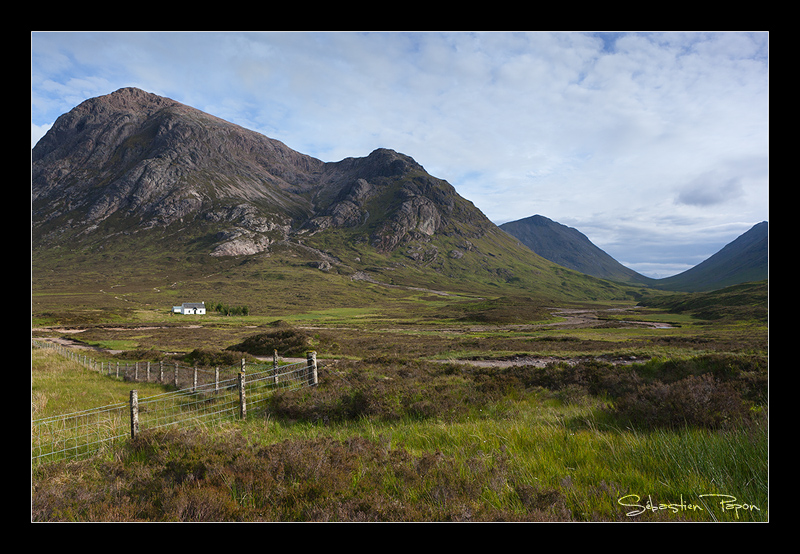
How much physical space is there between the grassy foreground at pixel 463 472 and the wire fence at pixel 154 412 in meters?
1.59

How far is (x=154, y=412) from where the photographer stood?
12570mm

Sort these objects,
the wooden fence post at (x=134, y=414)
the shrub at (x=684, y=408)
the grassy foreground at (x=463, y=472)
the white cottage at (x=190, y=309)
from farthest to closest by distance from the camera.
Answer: the white cottage at (x=190, y=309), the wooden fence post at (x=134, y=414), the shrub at (x=684, y=408), the grassy foreground at (x=463, y=472)

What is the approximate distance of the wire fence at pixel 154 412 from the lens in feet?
25.5

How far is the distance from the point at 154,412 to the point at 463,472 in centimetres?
1285

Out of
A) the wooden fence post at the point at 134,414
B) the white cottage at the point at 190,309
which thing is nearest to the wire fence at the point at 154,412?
the wooden fence post at the point at 134,414

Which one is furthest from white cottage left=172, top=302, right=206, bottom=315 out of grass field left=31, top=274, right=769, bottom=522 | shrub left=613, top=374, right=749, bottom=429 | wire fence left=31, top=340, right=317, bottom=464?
shrub left=613, top=374, right=749, bottom=429

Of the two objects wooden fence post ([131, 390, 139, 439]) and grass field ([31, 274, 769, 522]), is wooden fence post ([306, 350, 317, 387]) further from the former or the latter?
wooden fence post ([131, 390, 139, 439])

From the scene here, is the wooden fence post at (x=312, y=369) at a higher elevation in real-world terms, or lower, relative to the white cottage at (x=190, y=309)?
higher

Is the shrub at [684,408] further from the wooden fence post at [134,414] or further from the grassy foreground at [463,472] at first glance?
the wooden fence post at [134,414]

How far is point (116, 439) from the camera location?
27.1ft
